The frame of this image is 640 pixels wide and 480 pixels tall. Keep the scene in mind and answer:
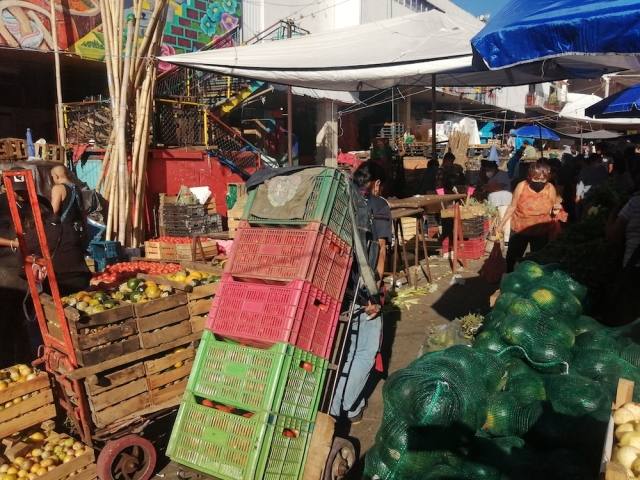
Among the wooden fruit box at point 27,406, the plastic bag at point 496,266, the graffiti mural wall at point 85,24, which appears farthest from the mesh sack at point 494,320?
the graffiti mural wall at point 85,24

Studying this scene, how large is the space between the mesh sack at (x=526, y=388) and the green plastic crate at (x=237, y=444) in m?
1.59

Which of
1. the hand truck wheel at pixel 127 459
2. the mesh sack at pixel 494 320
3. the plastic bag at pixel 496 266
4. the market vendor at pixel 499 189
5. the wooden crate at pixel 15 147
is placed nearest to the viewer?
the hand truck wheel at pixel 127 459

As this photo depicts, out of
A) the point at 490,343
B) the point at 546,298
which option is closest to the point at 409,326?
the point at 546,298

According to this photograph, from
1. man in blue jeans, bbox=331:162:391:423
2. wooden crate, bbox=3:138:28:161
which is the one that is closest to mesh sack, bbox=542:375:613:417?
man in blue jeans, bbox=331:162:391:423

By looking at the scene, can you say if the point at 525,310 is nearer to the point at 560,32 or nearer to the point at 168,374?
the point at 560,32

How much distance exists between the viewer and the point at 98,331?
4.05 m

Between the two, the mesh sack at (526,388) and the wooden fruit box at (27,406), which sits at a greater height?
the mesh sack at (526,388)

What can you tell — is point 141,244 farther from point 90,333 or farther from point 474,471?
point 474,471

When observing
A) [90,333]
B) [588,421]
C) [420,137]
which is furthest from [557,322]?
[420,137]

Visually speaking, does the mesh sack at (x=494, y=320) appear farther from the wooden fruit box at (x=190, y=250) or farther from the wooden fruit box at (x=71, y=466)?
the wooden fruit box at (x=190, y=250)

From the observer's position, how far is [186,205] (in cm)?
1138

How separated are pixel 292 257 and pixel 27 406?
2.43m

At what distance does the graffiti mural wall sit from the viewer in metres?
12.4

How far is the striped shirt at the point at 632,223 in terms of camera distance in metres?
4.87
